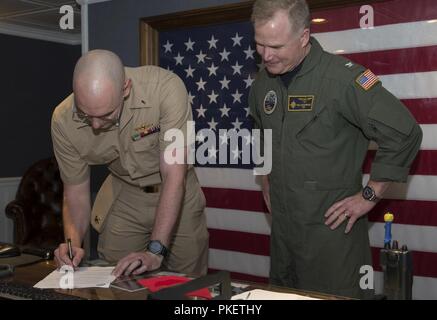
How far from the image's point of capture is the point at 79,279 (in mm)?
1711

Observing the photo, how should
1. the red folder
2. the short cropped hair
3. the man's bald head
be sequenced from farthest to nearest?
the short cropped hair, the man's bald head, the red folder

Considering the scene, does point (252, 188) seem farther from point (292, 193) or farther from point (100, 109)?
point (100, 109)

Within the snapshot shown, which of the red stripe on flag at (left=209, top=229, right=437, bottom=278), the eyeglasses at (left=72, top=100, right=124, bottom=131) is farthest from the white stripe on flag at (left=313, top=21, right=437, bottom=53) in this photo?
the eyeglasses at (left=72, top=100, right=124, bottom=131)

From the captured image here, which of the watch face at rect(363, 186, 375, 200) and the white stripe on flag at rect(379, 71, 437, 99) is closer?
the watch face at rect(363, 186, 375, 200)

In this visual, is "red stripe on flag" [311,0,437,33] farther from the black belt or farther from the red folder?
the red folder

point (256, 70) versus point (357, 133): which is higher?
point (256, 70)

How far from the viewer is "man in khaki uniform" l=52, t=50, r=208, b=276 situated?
1.85 meters

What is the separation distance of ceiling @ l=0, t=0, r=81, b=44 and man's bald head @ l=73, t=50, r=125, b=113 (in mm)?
3046

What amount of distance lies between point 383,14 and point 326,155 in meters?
1.22

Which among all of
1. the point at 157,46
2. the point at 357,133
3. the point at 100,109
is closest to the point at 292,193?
the point at 357,133

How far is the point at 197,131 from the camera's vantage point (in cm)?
382

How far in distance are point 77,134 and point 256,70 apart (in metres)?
1.55

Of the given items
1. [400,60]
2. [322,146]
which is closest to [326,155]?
[322,146]
